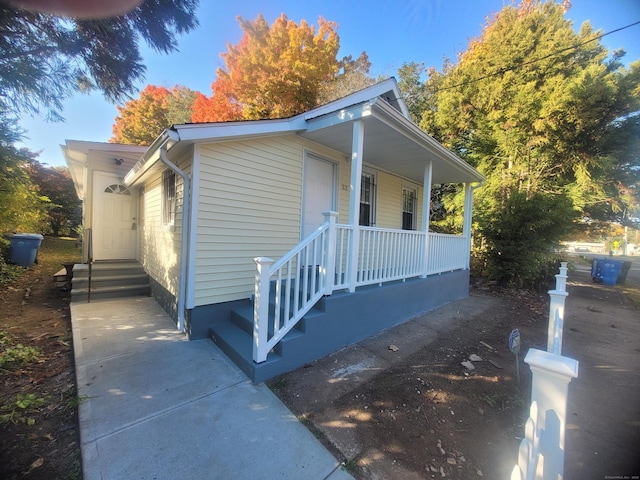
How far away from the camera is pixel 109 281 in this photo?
6160mm

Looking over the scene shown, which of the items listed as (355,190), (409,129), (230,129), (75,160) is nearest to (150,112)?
(75,160)

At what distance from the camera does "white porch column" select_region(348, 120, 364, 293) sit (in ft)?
12.5

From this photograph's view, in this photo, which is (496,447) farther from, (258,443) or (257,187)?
(257,187)

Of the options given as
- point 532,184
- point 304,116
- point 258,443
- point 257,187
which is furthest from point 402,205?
point 258,443

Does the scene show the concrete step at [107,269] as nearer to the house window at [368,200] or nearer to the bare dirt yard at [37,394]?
the bare dirt yard at [37,394]

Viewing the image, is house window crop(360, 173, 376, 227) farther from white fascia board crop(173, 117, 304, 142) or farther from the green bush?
the green bush

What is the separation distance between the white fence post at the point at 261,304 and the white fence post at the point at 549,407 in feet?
7.40

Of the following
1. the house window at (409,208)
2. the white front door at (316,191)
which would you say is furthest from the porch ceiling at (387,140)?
the house window at (409,208)

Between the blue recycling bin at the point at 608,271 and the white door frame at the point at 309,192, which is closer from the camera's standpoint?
the white door frame at the point at 309,192

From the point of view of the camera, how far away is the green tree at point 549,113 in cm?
897

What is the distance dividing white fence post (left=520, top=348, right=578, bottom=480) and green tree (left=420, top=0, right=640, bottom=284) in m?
8.88

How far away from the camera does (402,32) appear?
7.57 m

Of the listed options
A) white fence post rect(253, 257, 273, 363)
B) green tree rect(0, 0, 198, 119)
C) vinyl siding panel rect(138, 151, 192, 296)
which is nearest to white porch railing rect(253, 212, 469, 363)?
white fence post rect(253, 257, 273, 363)

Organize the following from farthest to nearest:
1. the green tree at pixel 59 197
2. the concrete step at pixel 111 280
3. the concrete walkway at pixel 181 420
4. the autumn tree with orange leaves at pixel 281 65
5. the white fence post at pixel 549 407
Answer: the green tree at pixel 59 197 → the autumn tree with orange leaves at pixel 281 65 → the concrete step at pixel 111 280 → the concrete walkway at pixel 181 420 → the white fence post at pixel 549 407
